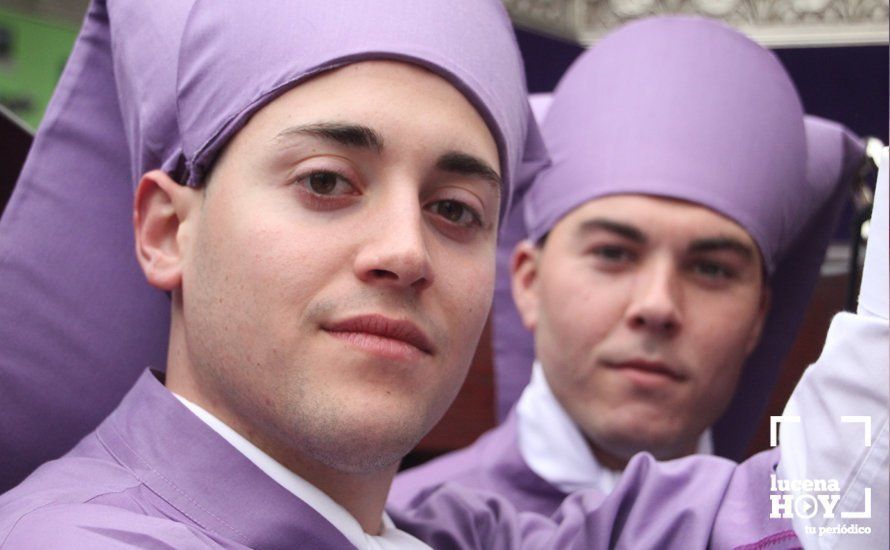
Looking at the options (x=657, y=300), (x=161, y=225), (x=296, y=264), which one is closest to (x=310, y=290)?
(x=296, y=264)

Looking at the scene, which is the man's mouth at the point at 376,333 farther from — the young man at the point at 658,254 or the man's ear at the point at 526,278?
the man's ear at the point at 526,278

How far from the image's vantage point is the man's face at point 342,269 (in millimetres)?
1336

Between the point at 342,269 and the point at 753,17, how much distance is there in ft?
5.87

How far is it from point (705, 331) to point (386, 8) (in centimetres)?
86

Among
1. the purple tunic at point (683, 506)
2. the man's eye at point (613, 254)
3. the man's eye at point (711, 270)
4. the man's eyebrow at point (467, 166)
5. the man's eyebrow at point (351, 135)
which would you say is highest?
the man's eyebrow at point (351, 135)

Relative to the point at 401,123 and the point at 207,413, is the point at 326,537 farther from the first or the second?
the point at 401,123

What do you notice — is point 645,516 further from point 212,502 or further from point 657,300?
point 657,300

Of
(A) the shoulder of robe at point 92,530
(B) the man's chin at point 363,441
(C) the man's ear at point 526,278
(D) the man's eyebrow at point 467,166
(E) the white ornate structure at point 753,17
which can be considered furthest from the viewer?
(E) the white ornate structure at point 753,17

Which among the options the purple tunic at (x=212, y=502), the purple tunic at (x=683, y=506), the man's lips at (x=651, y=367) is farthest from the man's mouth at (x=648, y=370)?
the purple tunic at (x=212, y=502)

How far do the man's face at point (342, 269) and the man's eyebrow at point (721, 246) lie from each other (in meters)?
0.72

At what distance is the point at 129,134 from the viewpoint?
1.63 meters

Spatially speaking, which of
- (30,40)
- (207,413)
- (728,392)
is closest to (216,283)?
(207,413)

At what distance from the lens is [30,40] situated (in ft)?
8.95

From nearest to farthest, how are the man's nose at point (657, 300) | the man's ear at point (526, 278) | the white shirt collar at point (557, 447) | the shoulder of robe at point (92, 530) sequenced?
the shoulder of robe at point (92, 530) → the man's nose at point (657, 300) → the white shirt collar at point (557, 447) → the man's ear at point (526, 278)
